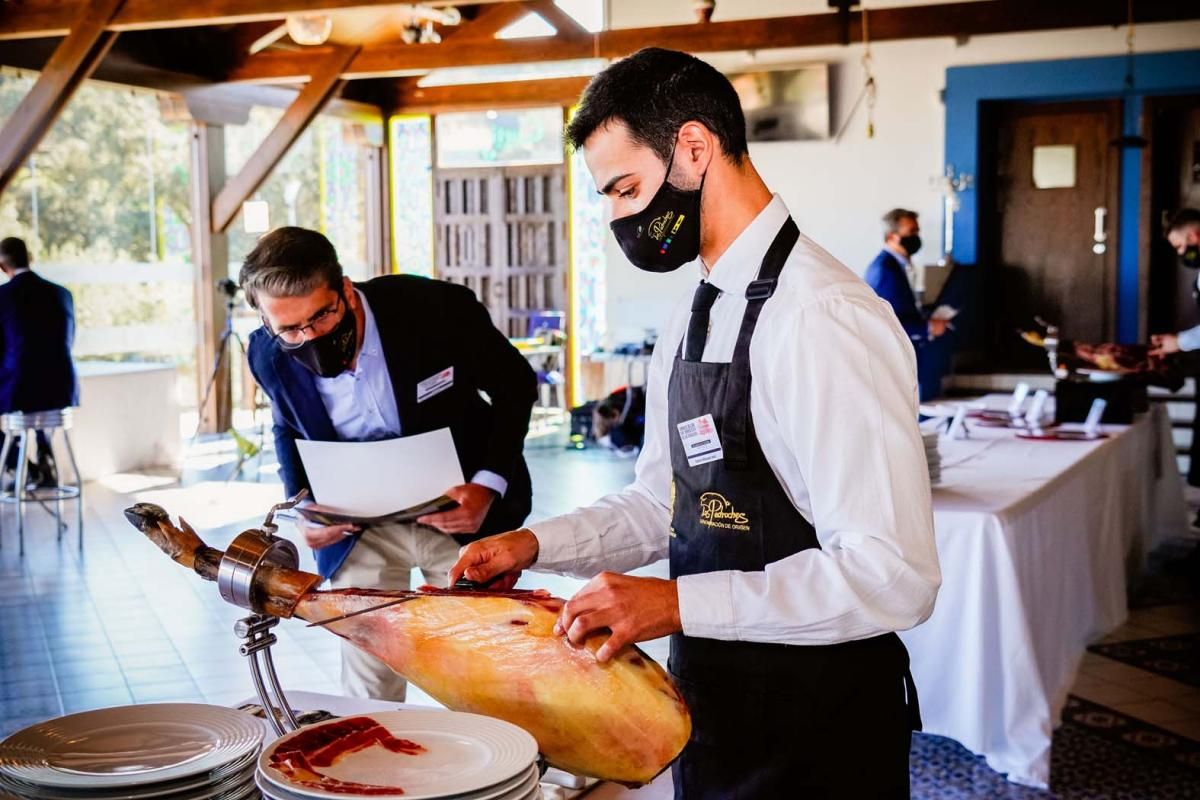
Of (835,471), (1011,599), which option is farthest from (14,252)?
(835,471)

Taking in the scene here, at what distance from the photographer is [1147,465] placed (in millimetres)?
5816

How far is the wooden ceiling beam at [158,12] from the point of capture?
846cm

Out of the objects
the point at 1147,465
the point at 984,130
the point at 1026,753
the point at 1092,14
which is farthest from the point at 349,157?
the point at 1026,753

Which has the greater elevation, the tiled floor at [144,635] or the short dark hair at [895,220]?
the short dark hair at [895,220]

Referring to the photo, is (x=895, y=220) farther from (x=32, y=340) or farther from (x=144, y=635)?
(x=32, y=340)

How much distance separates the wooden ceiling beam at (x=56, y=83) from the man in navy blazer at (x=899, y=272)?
17.7 ft

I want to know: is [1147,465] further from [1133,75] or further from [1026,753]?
[1133,75]

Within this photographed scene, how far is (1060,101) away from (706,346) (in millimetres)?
10680

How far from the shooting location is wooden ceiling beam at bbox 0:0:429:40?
8461 mm

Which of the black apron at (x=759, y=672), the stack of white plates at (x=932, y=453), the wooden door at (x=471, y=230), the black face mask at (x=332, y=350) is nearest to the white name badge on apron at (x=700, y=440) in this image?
the black apron at (x=759, y=672)

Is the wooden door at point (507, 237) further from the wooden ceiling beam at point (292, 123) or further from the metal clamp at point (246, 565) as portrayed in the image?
the metal clamp at point (246, 565)

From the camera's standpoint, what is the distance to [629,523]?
5.31 feet

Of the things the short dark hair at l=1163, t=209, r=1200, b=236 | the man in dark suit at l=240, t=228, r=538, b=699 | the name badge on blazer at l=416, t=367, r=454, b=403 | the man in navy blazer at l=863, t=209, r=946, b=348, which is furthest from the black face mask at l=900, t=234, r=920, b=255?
the name badge on blazer at l=416, t=367, r=454, b=403

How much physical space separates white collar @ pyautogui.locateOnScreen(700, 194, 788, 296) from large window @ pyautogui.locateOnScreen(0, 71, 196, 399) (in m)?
10.2
